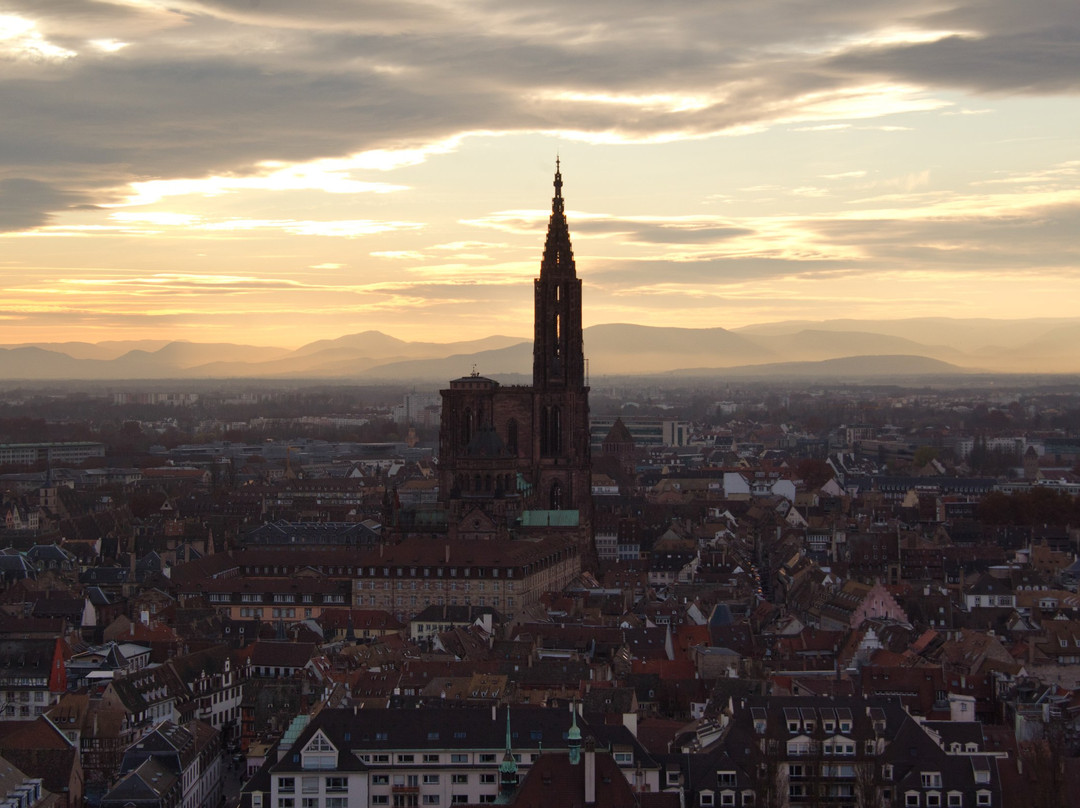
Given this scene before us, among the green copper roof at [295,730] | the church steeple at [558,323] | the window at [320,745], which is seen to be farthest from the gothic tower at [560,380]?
the window at [320,745]

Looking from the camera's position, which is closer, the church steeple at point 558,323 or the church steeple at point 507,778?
the church steeple at point 507,778

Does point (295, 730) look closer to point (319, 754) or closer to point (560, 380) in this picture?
point (319, 754)

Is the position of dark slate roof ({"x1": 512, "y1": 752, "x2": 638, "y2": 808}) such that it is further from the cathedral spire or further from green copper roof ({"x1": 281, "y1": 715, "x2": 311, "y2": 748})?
the cathedral spire

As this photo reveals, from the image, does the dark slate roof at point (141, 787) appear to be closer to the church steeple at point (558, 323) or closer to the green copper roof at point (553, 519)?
the green copper roof at point (553, 519)

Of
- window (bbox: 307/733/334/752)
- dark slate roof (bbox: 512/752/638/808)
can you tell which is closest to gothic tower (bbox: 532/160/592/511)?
window (bbox: 307/733/334/752)

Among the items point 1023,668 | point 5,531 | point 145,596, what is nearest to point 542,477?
point 145,596

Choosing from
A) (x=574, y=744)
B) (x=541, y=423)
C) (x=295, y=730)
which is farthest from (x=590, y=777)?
(x=541, y=423)
